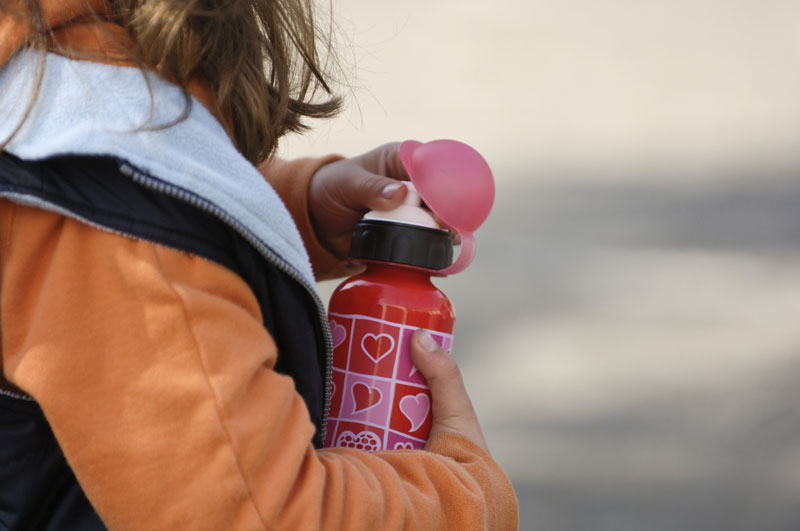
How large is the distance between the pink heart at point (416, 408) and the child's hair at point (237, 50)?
9.7 inches

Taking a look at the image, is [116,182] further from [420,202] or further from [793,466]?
[793,466]

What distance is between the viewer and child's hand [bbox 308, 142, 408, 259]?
2.87ft

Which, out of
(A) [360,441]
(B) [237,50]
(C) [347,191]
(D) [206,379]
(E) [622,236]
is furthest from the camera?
(E) [622,236]

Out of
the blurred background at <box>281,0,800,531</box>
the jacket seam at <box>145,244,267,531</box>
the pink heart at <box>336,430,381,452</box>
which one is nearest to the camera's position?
the jacket seam at <box>145,244,267,531</box>

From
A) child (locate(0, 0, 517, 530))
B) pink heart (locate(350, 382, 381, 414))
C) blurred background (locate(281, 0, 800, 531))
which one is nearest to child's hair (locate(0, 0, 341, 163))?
child (locate(0, 0, 517, 530))

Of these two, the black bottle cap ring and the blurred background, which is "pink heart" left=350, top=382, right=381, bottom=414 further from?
the blurred background

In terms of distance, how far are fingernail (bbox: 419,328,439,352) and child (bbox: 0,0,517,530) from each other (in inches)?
6.4

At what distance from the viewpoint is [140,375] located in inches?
22.5

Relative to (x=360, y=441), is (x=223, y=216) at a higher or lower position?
higher

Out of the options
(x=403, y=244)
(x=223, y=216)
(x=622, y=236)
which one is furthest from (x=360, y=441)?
(x=622, y=236)

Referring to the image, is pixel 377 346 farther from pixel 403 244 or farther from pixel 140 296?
pixel 140 296

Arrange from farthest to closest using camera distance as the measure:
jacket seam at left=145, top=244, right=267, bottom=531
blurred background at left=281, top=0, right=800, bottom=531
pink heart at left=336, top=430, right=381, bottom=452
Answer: blurred background at left=281, top=0, right=800, bottom=531, pink heart at left=336, top=430, right=381, bottom=452, jacket seam at left=145, top=244, right=267, bottom=531

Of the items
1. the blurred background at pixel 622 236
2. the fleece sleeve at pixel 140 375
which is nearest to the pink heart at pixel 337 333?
the fleece sleeve at pixel 140 375

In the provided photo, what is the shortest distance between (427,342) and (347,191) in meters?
0.21
